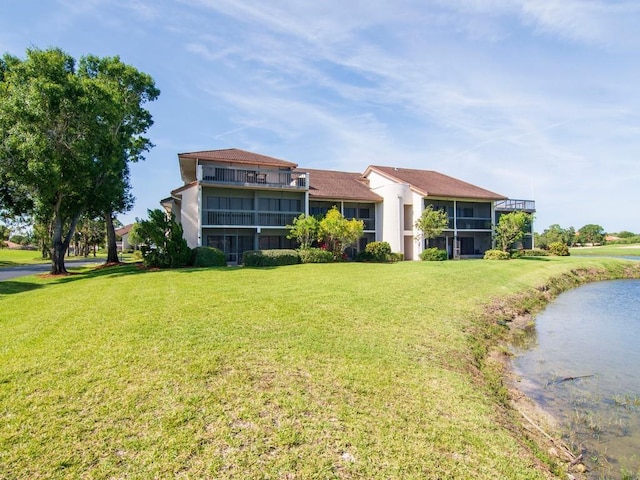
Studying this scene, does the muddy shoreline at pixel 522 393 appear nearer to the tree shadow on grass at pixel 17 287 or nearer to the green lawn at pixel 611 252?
the tree shadow on grass at pixel 17 287

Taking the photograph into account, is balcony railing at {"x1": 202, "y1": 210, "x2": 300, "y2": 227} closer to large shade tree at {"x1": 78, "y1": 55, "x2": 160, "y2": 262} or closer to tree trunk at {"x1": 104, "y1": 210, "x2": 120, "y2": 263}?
large shade tree at {"x1": 78, "y1": 55, "x2": 160, "y2": 262}

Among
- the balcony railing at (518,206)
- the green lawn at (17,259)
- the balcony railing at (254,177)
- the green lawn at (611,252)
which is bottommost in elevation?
the green lawn at (17,259)

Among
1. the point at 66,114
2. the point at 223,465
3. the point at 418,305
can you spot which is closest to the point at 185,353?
the point at 223,465

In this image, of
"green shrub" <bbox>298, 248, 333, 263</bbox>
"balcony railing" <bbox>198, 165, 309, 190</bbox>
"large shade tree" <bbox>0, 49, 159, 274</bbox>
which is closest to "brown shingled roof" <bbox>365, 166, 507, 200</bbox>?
"balcony railing" <bbox>198, 165, 309, 190</bbox>

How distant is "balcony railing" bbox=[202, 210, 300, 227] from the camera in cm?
2606

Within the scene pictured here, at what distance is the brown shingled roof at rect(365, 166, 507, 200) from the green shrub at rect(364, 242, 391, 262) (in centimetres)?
650

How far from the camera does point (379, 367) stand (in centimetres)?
691

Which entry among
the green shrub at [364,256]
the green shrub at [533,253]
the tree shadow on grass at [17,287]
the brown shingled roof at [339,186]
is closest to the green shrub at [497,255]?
the green shrub at [533,253]

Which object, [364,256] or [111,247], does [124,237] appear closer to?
[111,247]

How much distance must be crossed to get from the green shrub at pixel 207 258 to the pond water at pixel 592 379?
16556mm

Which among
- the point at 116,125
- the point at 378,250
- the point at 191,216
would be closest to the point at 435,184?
the point at 378,250

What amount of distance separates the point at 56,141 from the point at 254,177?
11.7 metres

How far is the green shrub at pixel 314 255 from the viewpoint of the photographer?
81.4 feet

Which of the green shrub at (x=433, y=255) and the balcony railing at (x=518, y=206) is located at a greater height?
the balcony railing at (x=518, y=206)
